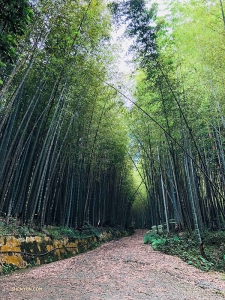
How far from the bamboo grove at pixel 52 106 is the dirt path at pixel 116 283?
1633 mm

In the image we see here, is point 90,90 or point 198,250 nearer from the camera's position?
point 198,250

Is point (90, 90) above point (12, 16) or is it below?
above

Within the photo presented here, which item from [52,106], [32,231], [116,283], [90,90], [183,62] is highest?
[183,62]

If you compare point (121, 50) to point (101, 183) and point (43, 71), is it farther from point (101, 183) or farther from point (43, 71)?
point (101, 183)

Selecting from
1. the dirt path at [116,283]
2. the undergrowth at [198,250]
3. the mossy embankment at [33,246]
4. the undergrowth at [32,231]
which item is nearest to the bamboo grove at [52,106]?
the undergrowth at [32,231]

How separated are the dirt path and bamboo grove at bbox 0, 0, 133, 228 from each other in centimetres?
163

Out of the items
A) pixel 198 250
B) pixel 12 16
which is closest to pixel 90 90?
pixel 12 16

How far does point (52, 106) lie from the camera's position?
4809mm

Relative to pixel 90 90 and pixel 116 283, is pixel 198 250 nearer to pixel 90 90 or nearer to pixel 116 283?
pixel 116 283

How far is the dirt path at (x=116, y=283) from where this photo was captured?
234 cm

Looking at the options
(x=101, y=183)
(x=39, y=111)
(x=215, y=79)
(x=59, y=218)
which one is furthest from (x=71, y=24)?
(x=101, y=183)

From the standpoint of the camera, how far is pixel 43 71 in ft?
13.7

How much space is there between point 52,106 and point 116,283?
3615 mm

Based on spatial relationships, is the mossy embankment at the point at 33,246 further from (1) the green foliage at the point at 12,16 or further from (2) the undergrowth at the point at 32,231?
(1) the green foliage at the point at 12,16
